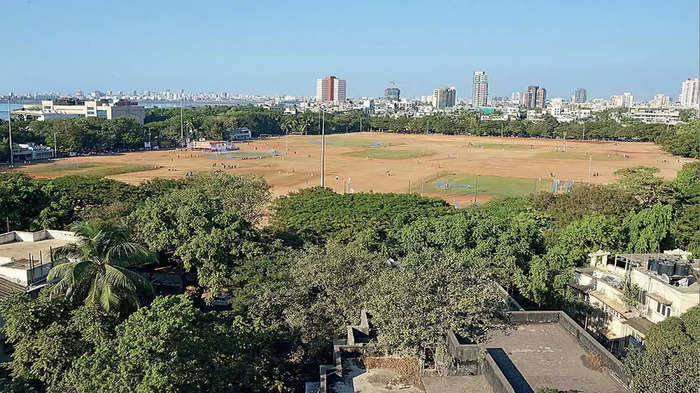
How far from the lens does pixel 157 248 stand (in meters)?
21.4

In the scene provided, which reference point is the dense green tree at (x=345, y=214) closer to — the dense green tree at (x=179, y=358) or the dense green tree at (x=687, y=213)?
the dense green tree at (x=179, y=358)

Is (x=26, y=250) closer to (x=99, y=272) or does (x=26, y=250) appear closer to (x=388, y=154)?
(x=99, y=272)

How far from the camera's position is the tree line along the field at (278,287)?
11328 mm

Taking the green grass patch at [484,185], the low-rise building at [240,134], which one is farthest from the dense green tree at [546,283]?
the low-rise building at [240,134]

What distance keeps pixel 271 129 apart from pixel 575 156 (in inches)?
2760

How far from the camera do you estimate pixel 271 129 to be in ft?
444

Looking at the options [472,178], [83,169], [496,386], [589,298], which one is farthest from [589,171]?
[496,386]

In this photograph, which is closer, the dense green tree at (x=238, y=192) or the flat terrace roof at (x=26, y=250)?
the flat terrace roof at (x=26, y=250)

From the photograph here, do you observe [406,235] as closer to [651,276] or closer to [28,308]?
[651,276]

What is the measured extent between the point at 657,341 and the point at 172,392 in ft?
35.4

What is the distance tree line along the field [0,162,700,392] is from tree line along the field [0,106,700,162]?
6206cm

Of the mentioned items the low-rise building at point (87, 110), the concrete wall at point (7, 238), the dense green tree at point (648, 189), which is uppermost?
the low-rise building at point (87, 110)

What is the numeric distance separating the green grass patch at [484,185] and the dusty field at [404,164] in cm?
10

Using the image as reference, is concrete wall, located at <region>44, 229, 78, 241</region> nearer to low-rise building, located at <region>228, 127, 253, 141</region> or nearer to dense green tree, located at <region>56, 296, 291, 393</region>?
dense green tree, located at <region>56, 296, 291, 393</region>
